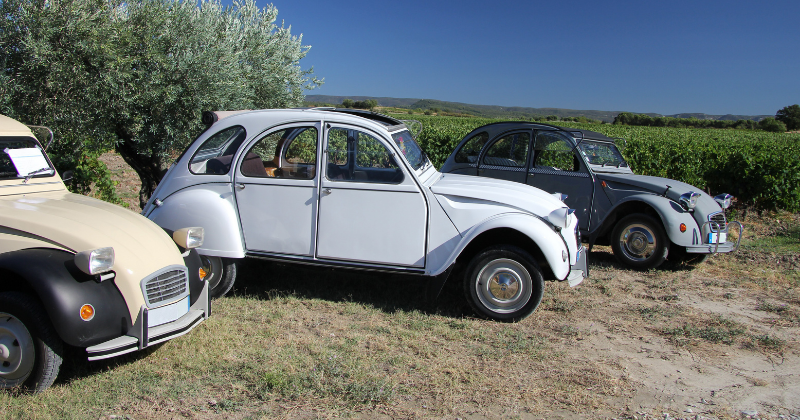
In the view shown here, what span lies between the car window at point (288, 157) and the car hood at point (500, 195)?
130 cm

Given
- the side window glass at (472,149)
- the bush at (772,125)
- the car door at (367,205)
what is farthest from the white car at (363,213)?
the bush at (772,125)

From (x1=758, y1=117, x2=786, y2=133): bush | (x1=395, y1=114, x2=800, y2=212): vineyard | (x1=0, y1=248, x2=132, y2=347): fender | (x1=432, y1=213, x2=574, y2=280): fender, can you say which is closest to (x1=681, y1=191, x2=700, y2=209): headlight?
(x1=432, y1=213, x2=574, y2=280): fender

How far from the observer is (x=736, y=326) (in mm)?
5379

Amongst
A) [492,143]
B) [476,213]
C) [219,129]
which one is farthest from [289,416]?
[492,143]

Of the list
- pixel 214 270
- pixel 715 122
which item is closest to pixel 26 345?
pixel 214 270

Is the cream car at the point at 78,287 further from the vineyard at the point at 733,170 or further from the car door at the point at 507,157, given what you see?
the vineyard at the point at 733,170

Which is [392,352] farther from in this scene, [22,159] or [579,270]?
[22,159]

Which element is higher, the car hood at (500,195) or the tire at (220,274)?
the car hood at (500,195)

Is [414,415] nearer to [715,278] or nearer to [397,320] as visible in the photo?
[397,320]

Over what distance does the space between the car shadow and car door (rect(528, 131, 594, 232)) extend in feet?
8.24

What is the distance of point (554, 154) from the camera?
801 cm

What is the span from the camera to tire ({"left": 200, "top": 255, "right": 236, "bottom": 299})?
546cm

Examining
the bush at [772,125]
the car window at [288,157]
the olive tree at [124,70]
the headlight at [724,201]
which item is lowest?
the headlight at [724,201]

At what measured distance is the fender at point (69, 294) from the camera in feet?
10.8
